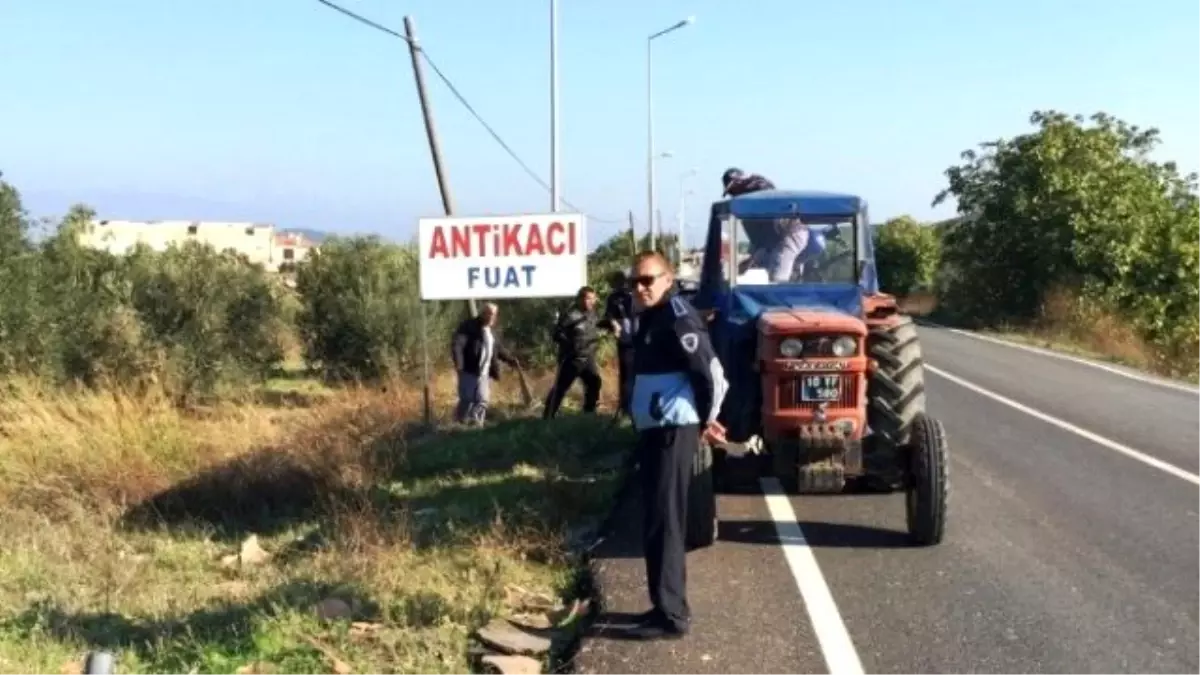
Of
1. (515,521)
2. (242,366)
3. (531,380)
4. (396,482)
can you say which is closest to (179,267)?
(242,366)

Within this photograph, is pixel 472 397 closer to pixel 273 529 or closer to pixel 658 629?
pixel 273 529

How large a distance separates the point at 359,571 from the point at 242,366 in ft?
74.0

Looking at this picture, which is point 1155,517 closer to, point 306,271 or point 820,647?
point 820,647

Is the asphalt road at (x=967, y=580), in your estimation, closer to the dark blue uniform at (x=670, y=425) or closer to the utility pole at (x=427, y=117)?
the dark blue uniform at (x=670, y=425)

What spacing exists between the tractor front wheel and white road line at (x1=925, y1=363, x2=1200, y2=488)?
337 cm

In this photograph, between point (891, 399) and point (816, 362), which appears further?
point (891, 399)

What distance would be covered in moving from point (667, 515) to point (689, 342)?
33.1 inches

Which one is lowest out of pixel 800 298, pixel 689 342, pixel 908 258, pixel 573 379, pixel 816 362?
pixel 573 379

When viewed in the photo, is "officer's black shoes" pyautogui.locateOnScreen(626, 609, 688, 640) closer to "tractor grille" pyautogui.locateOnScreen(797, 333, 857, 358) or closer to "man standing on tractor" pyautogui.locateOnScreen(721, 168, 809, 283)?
"tractor grille" pyautogui.locateOnScreen(797, 333, 857, 358)

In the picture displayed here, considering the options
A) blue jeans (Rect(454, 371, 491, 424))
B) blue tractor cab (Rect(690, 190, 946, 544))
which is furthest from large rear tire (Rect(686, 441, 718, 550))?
blue jeans (Rect(454, 371, 491, 424))

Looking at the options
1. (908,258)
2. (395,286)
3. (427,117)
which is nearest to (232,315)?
(395,286)

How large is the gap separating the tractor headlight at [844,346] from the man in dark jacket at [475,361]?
7.68m

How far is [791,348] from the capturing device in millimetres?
7840

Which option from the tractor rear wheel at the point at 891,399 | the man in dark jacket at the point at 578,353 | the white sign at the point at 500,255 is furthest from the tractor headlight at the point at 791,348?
the man in dark jacket at the point at 578,353
